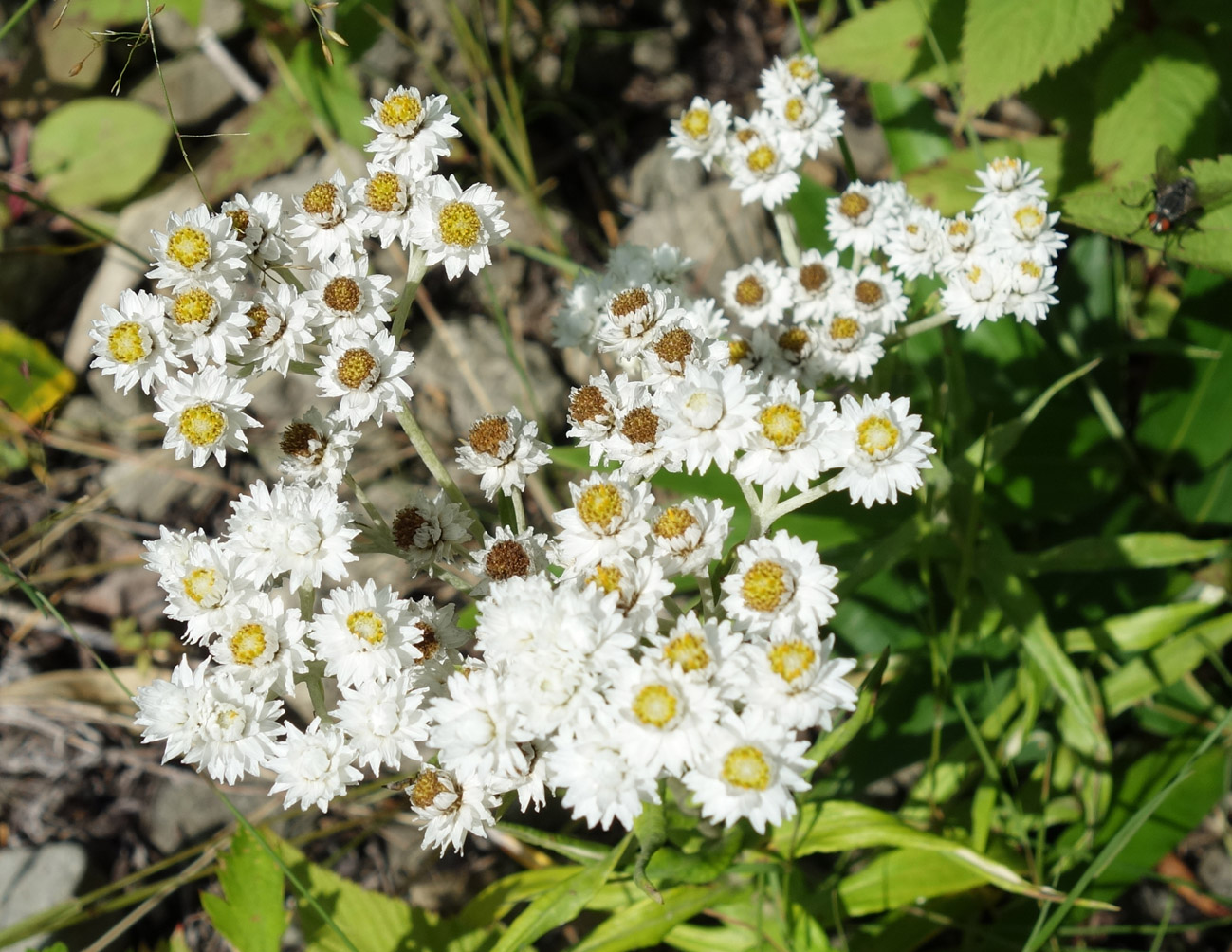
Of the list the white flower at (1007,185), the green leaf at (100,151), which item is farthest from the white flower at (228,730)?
the green leaf at (100,151)

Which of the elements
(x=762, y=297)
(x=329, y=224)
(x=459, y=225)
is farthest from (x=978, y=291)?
(x=329, y=224)

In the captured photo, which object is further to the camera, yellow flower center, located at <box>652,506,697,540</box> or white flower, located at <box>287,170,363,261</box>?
white flower, located at <box>287,170,363,261</box>

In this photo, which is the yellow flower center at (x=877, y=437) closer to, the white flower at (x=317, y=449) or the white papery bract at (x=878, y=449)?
the white papery bract at (x=878, y=449)

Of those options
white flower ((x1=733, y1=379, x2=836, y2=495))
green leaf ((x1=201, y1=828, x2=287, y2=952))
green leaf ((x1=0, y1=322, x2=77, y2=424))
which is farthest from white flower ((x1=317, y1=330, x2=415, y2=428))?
green leaf ((x1=0, y1=322, x2=77, y2=424))

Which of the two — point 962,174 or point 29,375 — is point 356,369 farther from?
point 29,375

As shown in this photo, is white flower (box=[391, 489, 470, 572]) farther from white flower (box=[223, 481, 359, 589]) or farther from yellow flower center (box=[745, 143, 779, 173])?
yellow flower center (box=[745, 143, 779, 173])

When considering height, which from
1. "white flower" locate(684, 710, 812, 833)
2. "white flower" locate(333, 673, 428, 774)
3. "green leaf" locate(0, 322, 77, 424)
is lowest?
"white flower" locate(684, 710, 812, 833)
